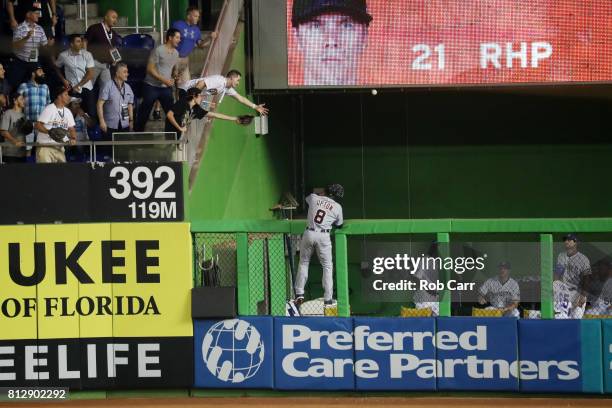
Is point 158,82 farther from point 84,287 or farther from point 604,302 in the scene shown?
point 604,302

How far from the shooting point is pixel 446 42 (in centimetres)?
2164

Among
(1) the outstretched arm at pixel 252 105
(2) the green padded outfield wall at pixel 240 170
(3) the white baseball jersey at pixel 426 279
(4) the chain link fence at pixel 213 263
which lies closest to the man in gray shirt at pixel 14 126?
(2) the green padded outfield wall at pixel 240 170

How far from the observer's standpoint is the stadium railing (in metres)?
15.7

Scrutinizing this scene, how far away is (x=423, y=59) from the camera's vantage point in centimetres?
2169

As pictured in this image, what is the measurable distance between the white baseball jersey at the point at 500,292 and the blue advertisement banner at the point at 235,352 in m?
2.68

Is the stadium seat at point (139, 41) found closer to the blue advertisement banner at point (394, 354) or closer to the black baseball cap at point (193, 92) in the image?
the black baseball cap at point (193, 92)

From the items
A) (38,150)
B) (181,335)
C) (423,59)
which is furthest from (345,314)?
(423,59)

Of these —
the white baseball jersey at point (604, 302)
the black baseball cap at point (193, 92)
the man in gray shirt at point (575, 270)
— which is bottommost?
the white baseball jersey at point (604, 302)

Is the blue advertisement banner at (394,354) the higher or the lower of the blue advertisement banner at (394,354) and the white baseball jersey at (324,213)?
the lower

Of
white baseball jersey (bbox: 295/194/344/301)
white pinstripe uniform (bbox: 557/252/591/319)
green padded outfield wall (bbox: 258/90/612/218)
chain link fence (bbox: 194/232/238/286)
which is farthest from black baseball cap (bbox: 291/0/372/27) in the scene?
white pinstripe uniform (bbox: 557/252/591/319)

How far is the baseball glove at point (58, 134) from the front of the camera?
16.5 metres

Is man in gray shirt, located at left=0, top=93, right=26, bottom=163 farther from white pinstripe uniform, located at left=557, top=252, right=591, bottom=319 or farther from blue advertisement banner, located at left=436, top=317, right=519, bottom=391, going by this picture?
white pinstripe uniform, located at left=557, top=252, right=591, bottom=319

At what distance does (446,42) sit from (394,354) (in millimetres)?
7324

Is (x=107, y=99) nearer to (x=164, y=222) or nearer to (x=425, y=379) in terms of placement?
(x=164, y=222)
